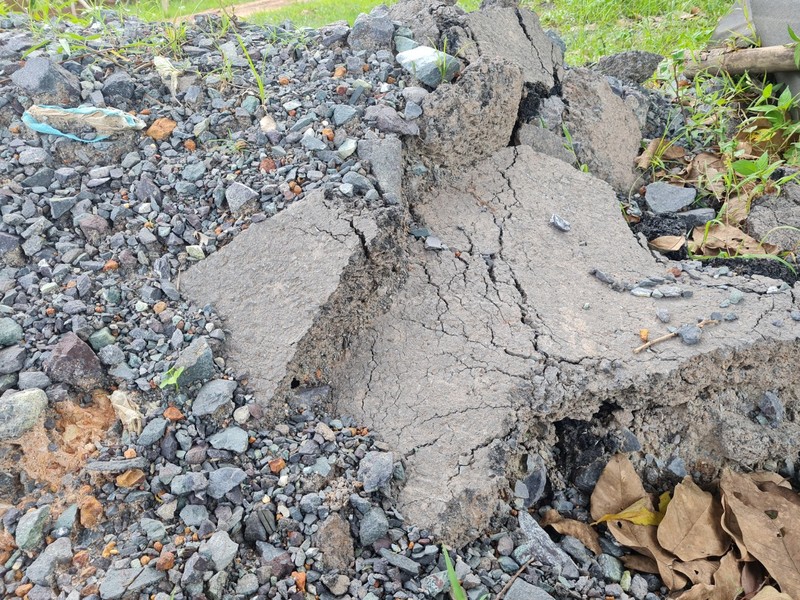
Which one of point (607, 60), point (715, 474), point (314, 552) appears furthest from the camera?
point (607, 60)

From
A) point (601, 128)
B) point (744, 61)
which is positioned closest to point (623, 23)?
point (744, 61)

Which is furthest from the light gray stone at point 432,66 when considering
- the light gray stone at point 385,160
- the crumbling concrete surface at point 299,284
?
the crumbling concrete surface at point 299,284

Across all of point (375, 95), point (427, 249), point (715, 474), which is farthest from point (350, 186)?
point (715, 474)

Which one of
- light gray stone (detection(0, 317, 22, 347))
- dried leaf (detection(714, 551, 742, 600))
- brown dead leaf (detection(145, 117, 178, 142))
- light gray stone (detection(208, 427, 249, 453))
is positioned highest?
brown dead leaf (detection(145, 117, 178, 142))

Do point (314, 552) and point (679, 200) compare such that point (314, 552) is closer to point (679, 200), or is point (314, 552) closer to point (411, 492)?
point (411, 492)

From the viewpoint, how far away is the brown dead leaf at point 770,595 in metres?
1.89

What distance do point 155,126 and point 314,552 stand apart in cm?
182

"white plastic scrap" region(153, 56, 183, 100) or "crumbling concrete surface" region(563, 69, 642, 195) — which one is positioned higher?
"white plastic scrap" region(153, 56, 183, 100)

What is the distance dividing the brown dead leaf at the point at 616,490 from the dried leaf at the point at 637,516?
0.02 meters

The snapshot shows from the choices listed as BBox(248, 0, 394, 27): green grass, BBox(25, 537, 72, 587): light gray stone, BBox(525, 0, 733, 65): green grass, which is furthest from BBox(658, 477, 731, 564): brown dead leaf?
BBox(248, 0, 394, 27): green grass

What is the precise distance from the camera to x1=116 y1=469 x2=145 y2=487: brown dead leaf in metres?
1.86

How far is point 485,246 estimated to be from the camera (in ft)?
8.50

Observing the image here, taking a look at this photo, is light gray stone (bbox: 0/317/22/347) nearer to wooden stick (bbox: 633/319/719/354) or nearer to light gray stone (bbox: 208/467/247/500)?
light gray stone (bbox: 208/467/247/500)

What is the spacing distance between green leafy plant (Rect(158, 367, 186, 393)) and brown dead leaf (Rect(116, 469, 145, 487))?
26 centimetres
